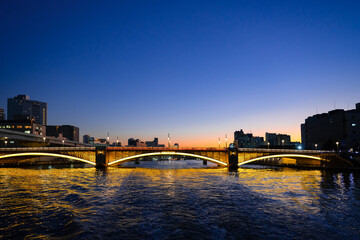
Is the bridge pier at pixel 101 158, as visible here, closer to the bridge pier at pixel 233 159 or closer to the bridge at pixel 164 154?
the bridge at pixel 164 154

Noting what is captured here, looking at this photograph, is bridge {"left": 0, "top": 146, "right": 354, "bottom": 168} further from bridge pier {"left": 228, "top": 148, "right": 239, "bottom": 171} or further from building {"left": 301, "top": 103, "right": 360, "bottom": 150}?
building {"left": 301, "top": 103, "right": 360, "bottom": 150}

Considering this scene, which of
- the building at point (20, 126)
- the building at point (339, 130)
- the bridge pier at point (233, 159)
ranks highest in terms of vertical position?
the building at point (20, 126)

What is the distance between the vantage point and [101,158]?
98.1 meters

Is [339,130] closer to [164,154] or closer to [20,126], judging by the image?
[164,154]

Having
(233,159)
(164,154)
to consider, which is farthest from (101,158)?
(233,159)

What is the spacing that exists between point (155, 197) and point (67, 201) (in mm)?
11863

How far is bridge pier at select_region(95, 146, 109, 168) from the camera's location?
97.8 m

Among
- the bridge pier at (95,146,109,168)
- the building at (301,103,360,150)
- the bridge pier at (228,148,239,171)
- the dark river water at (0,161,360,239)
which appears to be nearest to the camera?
the dark river water at (0,161,360,239)

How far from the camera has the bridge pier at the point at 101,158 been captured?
321ft

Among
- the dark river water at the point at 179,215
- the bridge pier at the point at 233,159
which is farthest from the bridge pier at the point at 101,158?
the dark river water at the point at 179,215

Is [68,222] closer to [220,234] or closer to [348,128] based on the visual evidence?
[220,234]

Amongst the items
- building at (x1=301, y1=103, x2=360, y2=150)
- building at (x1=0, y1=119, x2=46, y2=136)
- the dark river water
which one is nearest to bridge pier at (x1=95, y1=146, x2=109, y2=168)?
the dark river water

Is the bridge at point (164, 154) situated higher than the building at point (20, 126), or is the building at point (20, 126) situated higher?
the building at point (20, 126)

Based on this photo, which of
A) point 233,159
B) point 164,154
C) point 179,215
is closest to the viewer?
point 179,215
